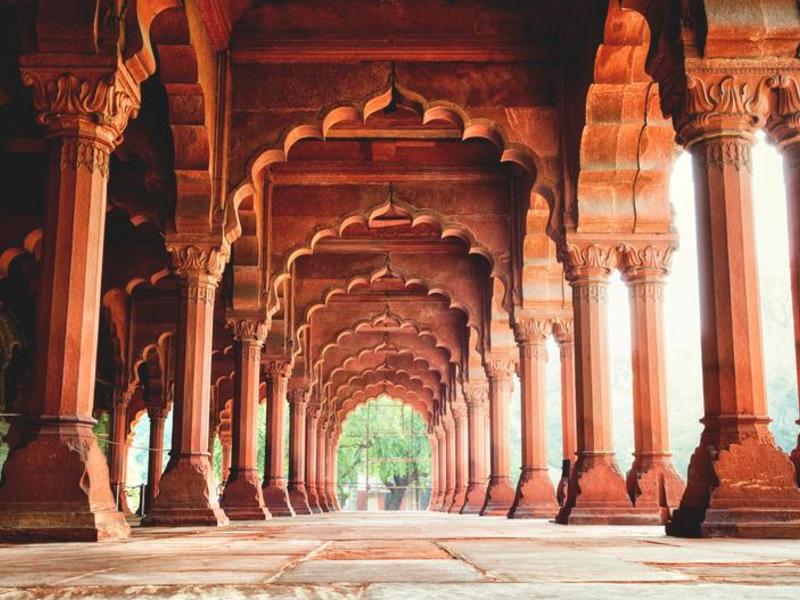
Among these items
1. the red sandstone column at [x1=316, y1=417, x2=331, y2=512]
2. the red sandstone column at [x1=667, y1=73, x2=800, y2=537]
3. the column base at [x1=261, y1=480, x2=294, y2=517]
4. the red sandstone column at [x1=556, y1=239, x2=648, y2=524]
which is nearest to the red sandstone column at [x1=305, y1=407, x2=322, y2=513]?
the red sandstone column at [x1=316, y1=417, x2=331, y2=512]

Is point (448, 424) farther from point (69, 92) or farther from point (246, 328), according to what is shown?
point (69, 92)

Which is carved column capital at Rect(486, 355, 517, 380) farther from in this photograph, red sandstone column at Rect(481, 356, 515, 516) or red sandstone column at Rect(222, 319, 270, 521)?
red sandstone column at Rect(222, 319, 270, 521)

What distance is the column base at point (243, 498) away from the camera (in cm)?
1462

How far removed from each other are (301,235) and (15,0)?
856 centimetres

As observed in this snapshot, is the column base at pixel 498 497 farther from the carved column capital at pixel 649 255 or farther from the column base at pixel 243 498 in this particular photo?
the carved column capital at pixel 649 255

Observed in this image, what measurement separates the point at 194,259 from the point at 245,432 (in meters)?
4.53

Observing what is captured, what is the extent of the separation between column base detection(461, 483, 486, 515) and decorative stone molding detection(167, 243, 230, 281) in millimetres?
13033

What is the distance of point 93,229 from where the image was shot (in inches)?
290

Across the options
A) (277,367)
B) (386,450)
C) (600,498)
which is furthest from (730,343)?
(386,450)

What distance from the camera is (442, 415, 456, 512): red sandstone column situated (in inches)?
1226

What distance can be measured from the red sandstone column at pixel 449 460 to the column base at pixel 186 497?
19508mm

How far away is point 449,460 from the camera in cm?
3428

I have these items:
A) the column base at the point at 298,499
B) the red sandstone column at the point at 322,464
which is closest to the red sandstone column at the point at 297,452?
the column base at the point at 298,499

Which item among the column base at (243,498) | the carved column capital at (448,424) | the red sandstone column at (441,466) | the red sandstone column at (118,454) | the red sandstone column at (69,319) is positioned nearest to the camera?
the red sandstone column at (69,319)
